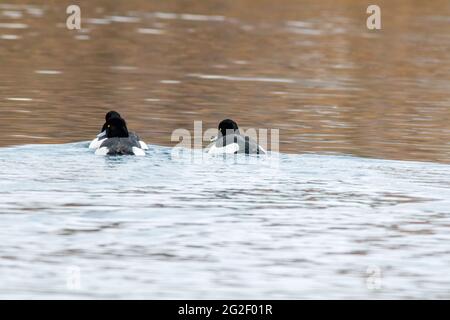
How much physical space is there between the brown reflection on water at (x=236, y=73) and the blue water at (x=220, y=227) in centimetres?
332

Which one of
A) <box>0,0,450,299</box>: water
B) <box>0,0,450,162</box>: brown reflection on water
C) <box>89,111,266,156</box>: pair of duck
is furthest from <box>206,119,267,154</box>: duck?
<box>0,0,450,162</box>: brown reflection on water

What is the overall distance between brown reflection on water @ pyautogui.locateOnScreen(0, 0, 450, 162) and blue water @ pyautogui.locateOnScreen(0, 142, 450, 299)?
332cm

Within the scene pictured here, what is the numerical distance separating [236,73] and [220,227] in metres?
20.3

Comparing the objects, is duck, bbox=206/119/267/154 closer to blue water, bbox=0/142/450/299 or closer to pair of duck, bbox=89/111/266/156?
pair of duck, bbox=89/111/266/156

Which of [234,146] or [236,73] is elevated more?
[234,146]

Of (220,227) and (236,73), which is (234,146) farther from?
(236,73)

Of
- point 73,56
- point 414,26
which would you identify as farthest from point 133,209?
point 414,26

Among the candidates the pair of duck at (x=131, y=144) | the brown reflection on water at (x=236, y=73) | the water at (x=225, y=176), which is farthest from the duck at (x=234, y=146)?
the brown reflection on water at (x=236, y=73)

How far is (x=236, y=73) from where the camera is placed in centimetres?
3384

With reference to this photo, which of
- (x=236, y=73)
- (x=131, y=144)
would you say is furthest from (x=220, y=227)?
(x=236, y=73)

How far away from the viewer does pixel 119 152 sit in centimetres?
1903

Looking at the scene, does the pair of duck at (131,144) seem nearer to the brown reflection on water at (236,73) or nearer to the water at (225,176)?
the water at (225,176)

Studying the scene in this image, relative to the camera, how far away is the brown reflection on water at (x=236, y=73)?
2386cm

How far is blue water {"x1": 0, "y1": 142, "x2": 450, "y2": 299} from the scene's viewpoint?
1167cm
